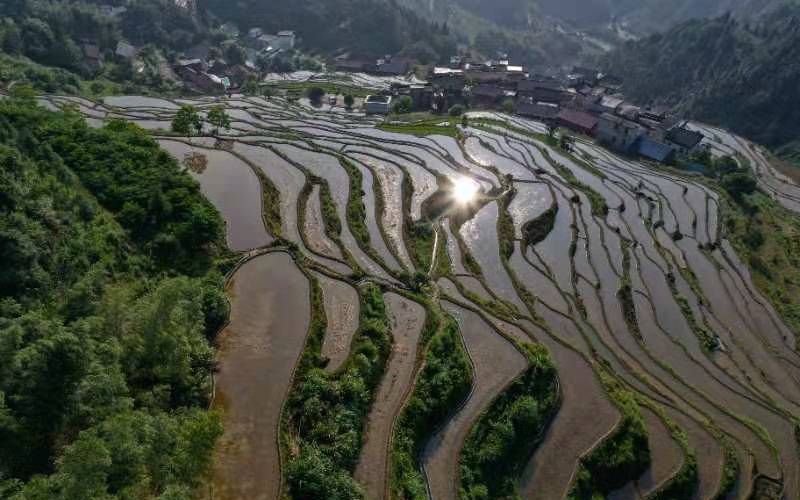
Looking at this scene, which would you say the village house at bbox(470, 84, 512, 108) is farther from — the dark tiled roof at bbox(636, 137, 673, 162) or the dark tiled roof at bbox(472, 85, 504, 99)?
the dark tiled roof at bbox(636, 137, 673, 162)

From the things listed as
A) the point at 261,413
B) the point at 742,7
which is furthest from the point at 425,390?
the point at 742,7

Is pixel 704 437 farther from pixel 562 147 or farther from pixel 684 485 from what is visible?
pixel 562 147

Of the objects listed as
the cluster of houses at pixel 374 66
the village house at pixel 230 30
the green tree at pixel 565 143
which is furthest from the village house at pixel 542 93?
the village house at pixel 230 30

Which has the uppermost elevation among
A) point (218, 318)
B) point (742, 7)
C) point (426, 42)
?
point (742, 7)

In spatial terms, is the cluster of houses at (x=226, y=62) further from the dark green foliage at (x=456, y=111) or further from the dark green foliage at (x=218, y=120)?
the dark green foliage at (x=456, y=111)

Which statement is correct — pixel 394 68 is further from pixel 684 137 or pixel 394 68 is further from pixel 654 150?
pixel 684 137

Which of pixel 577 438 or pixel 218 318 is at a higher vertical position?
pixel 218 318

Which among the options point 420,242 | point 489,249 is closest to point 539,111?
point 489,249
